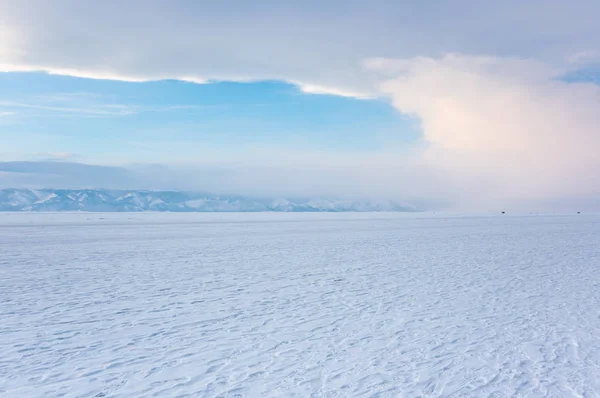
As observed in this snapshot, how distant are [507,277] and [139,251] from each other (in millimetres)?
14696

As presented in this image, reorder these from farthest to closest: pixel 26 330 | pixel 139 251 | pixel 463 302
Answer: pixel 139 251 < pixel 463 302 < pixel 26 330

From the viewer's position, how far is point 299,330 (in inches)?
306

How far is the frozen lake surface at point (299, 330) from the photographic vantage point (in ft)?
18.1

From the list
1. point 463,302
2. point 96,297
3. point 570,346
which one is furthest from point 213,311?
point 570,346

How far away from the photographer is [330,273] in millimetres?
14133

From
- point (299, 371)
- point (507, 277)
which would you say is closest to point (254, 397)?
point (299, 371)

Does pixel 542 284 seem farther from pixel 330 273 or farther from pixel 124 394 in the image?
pixel 124 394

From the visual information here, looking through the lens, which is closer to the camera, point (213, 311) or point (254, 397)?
point (254, 397)

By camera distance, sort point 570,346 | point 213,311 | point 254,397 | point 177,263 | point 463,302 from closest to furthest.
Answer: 1. point 254,397
2. point 570,346
3. point 213,311
4. point 463,302
5. point 177,263

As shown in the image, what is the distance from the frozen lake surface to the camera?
5.52 metres

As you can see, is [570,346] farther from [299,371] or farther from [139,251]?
[139,251]

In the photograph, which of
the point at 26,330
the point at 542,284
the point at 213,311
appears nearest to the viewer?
the point at 26,330

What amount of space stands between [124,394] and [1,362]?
2239 millimetres

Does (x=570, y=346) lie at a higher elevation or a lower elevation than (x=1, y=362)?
higher
